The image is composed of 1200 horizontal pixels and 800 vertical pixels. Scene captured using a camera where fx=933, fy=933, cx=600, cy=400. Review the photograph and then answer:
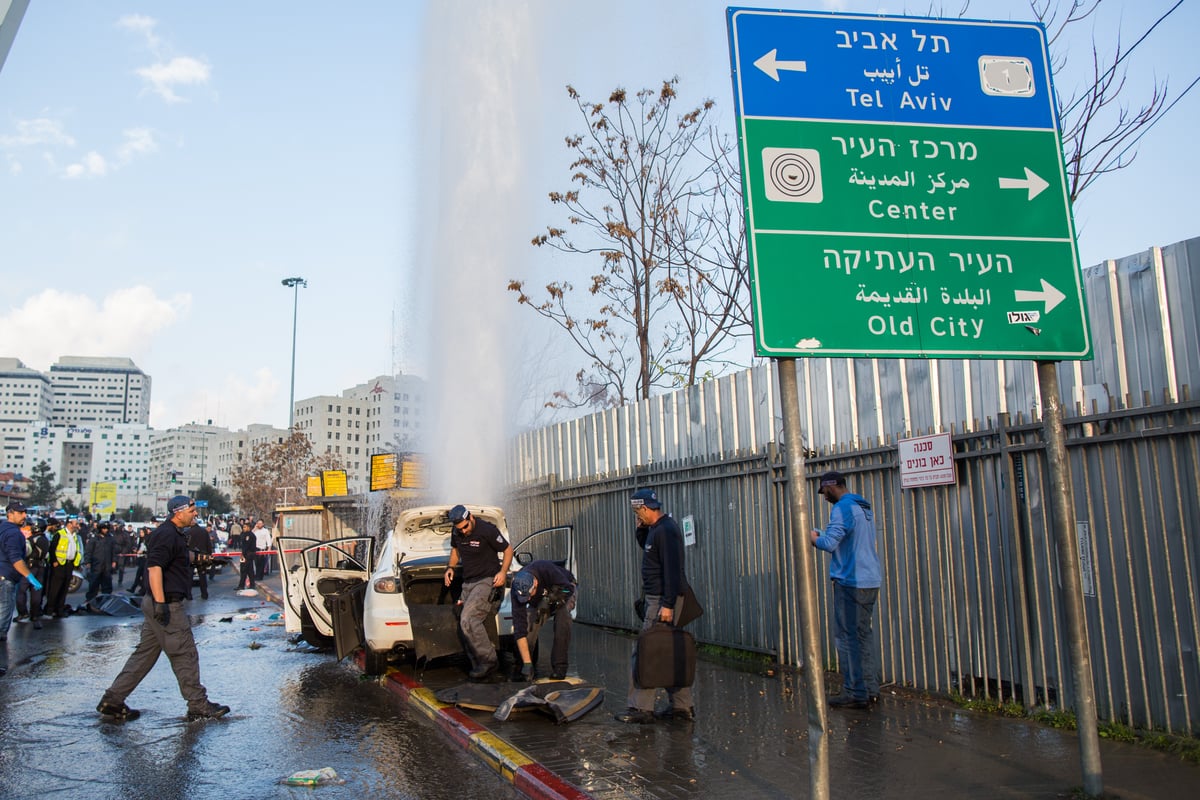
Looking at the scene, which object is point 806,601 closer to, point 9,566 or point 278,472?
point 9,566

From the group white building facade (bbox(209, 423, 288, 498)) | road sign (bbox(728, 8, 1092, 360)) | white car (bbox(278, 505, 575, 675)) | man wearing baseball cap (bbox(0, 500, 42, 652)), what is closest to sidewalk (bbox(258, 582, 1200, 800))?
white car (bbox(278, 505, 575, 675))

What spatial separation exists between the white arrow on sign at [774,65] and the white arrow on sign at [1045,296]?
178cm

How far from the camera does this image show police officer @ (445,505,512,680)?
9.18 m

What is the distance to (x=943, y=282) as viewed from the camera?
520 centimetres

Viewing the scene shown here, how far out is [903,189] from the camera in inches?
208

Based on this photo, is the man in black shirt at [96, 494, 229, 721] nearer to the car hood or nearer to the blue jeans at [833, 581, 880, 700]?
the car hood

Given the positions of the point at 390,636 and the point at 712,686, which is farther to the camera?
the point at 390,636

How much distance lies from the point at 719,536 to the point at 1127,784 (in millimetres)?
6095

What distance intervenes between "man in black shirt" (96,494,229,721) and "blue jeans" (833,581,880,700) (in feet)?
17.6

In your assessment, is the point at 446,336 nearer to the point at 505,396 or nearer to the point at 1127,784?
the point at 505,396

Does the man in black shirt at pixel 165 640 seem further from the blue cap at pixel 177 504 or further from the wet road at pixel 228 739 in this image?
the wet road at pixel 228 739

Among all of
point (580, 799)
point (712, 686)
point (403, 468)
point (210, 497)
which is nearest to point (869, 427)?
point (712, 686)

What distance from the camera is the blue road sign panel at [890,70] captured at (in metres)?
5.08

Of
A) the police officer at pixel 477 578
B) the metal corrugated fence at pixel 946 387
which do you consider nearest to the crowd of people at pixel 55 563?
the police officer at pixel 477 578
